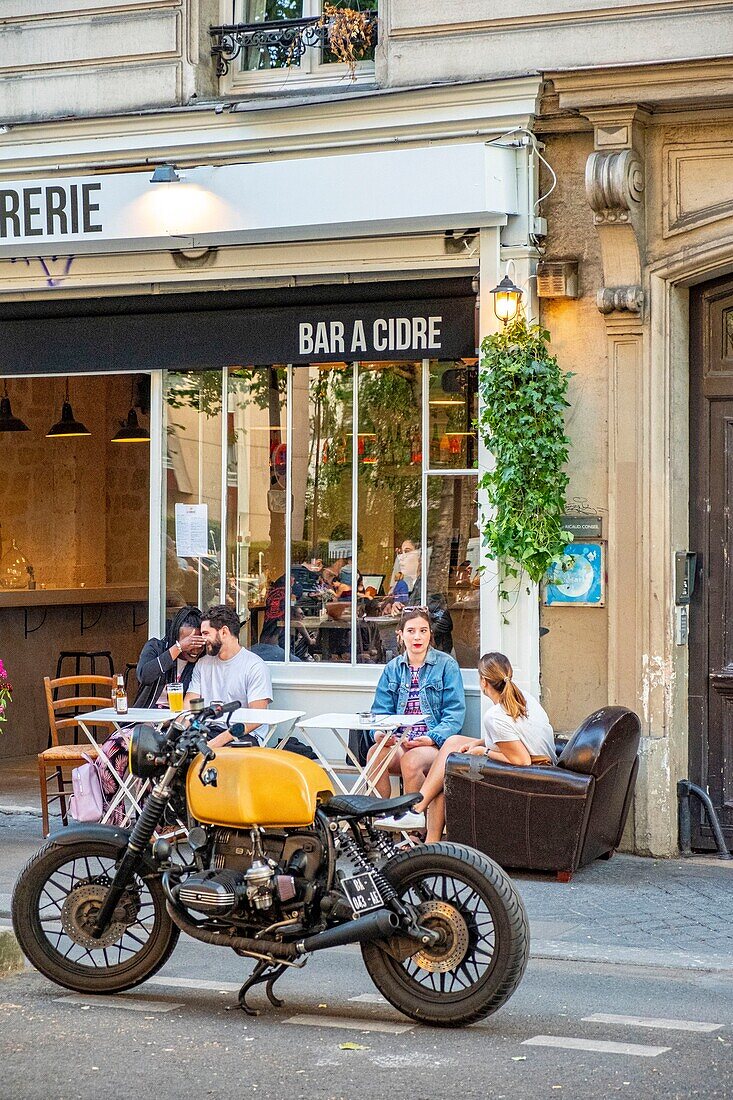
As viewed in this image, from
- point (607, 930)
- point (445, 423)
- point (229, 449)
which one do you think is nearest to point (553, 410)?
point (445, 423)

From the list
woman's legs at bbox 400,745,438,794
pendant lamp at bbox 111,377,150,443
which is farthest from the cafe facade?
pendant lamp at bbox 111,377,150,443

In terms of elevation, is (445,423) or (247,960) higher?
(445,423)

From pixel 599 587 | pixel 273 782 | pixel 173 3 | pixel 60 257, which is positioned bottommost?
pixel 273 782

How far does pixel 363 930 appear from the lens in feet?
18.3

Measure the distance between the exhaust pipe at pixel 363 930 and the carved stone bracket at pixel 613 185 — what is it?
16.0ft

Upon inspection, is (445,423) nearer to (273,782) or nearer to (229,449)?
(229,449)

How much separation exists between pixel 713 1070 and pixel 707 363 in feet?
16.8

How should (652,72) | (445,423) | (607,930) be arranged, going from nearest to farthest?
(607,930)
(652,72)
(445,423)

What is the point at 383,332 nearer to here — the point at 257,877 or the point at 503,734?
the point at 503,734

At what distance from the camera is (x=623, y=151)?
893cm

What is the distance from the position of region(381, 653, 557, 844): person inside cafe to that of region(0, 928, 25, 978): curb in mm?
2573

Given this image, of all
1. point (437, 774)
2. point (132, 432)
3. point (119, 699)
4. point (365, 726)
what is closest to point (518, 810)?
point (437, 774)

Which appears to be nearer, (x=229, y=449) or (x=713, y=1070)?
(x=713, y=1070)

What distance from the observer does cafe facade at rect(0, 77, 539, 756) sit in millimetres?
9469
